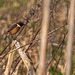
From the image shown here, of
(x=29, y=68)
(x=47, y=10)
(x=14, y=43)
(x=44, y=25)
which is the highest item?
(x=47, y=10)

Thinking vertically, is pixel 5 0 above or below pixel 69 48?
above

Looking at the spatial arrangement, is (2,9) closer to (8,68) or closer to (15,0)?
(15,0)

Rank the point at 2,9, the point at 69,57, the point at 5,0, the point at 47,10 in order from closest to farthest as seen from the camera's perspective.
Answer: the point at 47,10, the point at 69,57, the point at 5,0, the point at 2,9

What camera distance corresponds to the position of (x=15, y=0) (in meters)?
6.41

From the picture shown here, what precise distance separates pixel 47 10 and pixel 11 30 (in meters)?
2.97

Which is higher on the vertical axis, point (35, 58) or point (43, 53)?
point (43, 53)

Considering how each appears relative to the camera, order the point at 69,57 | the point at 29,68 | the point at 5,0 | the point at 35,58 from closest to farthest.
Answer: the point at 69,57 → the point at 29,68 → the point at 35,58 → the point at 5,0

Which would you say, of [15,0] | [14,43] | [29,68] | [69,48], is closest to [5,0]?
[15,0]

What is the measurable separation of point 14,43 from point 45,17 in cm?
163

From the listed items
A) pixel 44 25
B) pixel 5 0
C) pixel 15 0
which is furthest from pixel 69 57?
pixel 5 0

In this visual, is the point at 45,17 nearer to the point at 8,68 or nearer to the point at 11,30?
the point at 8,68

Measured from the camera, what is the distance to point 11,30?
4.45m

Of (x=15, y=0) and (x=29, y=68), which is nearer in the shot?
(x=29, y=68)

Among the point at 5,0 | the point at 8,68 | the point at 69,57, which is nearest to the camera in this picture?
the point at 69,57
